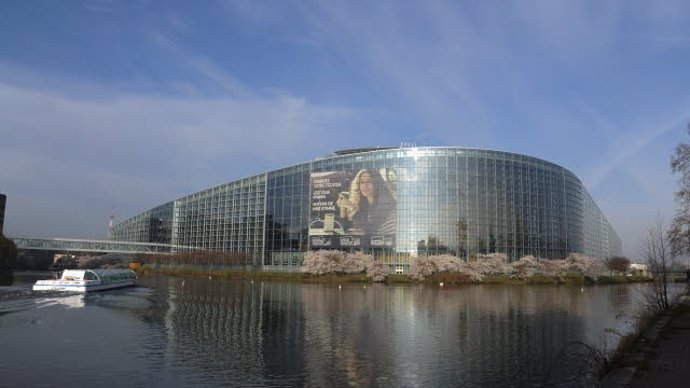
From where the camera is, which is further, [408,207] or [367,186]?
[367,186]

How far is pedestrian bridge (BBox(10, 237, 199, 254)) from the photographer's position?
163000mm

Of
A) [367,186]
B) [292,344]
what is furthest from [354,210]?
[292,344]

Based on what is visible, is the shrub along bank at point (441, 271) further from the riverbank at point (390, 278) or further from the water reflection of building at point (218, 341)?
the water reflection of building at point (218, 341)

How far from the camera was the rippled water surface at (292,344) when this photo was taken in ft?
73.8

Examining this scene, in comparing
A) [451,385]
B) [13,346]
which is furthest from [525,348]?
[13,346]

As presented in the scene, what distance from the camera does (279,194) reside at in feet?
454

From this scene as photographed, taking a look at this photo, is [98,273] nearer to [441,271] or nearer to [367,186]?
[367,186]

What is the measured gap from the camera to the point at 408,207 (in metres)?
124

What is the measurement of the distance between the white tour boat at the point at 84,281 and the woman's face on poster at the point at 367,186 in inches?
2264

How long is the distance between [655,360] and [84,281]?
2706 inches

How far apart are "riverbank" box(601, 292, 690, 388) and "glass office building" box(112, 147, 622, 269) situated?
89282 mm

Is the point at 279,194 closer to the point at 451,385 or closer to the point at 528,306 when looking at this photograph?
the point at 528,306

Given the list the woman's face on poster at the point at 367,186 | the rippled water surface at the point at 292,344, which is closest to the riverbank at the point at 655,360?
the rippled water surface at the point at 292,344

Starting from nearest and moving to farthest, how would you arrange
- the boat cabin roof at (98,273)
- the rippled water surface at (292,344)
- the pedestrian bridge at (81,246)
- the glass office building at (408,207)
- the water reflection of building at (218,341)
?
1. the rippled water surface at (292,344)
2. the water reflection of building at (218,341)
3. the boat cabin roof at (98,273)
4. the glass office building at (408,207)
5. the pedestrian bridge at (81,246)
